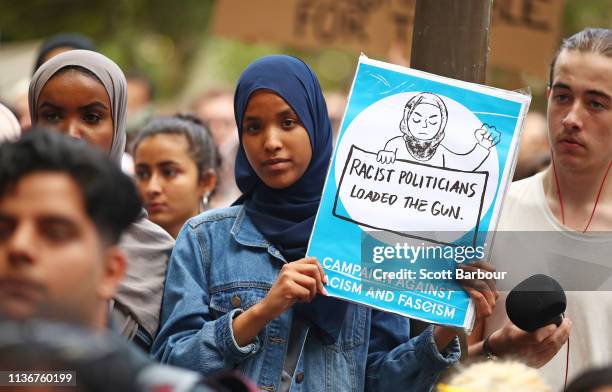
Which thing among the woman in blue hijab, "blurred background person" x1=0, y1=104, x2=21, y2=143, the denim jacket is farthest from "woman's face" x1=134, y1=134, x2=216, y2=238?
the denim jacket

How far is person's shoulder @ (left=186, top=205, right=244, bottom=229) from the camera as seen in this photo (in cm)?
381

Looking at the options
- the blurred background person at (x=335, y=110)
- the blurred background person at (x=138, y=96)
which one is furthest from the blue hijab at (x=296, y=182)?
the blurred background person at (x=335, y=110)

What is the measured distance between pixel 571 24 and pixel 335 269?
598 inches

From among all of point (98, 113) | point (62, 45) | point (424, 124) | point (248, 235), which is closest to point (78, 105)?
point (98, 113)

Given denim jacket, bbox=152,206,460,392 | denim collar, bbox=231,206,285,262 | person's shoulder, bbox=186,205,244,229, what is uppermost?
person's shoulder, bbox=186,205,244,229

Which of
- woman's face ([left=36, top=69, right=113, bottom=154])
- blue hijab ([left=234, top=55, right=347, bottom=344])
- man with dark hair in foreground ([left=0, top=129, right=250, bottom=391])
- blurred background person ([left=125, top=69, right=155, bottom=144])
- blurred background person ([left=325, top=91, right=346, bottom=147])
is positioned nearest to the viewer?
man with dark hair in foreground ([left=0, top=129, right=250, bottom=391])

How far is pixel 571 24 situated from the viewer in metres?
17.9

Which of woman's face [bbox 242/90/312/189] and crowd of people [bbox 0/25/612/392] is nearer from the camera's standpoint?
Answer: crowd of people [bbox 0/25/612/392]

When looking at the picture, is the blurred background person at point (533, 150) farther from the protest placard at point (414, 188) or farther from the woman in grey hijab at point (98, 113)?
the woman in grey hijab at point (98, 113)

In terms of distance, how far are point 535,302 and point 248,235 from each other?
3.10ft

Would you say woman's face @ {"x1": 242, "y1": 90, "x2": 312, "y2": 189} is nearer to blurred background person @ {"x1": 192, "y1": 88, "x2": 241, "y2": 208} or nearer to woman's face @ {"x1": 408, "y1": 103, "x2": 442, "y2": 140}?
woman's face @ {"x1": 408, "y1": 103, "x2": 442, "y2": 140}

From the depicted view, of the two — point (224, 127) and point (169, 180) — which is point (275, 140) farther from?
point (224, 127)

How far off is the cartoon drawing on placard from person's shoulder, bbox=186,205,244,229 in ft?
1.77

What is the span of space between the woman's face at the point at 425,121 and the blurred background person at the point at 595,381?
105 centimetres
